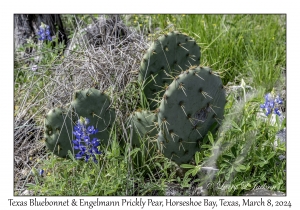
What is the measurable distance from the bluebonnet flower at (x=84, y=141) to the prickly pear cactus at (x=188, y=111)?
0.37 meters

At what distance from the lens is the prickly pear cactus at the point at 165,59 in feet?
10.0

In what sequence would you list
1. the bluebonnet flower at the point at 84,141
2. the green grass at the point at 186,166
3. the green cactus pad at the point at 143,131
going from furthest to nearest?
1. the green cactus pad at the point at 143,131
2. the green grass at the point at 186,166
3. the bluebonnet flower at the point at 84,141

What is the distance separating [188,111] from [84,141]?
592mm

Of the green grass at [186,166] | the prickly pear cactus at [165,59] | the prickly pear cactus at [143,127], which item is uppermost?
the prickly pear cactus at [165,59]

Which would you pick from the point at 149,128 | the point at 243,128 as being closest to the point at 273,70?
the point at 243,128

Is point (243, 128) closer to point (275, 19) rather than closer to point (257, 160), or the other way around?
point (257, 160)

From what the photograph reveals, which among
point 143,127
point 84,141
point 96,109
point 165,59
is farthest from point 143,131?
point 165,59

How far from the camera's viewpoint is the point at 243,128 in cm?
283

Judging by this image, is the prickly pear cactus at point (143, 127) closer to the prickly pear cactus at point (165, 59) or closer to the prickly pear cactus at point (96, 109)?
the prickly pear cactus at point (96, 109)

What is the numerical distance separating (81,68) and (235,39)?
164 centimetres

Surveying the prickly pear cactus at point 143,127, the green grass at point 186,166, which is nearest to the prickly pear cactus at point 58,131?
the green grass at point 186,166

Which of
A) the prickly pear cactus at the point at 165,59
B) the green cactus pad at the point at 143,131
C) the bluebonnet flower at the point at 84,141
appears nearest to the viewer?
the bluebonnet flower at the point at 84,141

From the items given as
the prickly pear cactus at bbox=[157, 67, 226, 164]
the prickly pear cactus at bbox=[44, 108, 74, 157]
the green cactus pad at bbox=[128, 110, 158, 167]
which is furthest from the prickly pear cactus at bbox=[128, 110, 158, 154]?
the prickly pear cactus at bbox=[44, 108, 74, 157]

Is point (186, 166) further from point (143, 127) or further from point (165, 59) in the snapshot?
point (165, 59)
